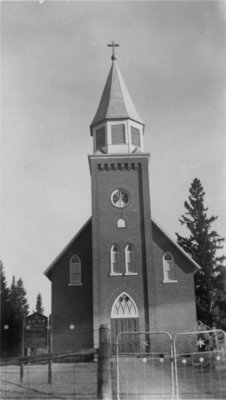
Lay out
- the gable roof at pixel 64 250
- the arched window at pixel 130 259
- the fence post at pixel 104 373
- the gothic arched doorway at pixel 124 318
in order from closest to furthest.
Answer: the fence post at pixel 104 373
the gothic arched doorway at pixel 124 318
the arched window at pixel 130 259
the gable roof at pixel 64 250

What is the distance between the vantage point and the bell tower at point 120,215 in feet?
94.5

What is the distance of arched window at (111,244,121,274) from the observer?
2955 cm

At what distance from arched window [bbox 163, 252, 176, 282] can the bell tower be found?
195 cm

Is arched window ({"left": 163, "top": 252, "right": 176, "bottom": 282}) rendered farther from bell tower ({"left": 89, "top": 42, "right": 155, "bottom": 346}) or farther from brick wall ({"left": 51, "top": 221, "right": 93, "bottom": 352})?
brick wall ({"left": 51, "top": 221, "right": 93, "bottom": 352})

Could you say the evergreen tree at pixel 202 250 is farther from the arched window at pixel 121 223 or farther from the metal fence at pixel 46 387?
the metal fence at pixel 46 387

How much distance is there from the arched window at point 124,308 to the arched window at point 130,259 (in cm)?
158

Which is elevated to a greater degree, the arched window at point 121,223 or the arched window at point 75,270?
the arched window at point 121,223

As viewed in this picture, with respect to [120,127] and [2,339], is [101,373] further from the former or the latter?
[2,339]

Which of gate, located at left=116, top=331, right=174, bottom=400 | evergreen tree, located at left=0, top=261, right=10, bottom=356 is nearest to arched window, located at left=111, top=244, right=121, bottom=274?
gate, located at left=116, top=331, right=174, bottom=400

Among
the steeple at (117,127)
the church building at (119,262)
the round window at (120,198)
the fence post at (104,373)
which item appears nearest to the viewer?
the fence post at (104,373)

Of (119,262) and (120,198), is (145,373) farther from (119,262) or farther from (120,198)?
(120,198)

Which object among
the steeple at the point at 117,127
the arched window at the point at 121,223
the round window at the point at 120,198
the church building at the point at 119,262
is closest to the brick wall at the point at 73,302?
the church building at the point at 119,262

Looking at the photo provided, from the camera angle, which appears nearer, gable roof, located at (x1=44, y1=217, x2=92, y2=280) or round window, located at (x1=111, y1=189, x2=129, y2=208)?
round window, located at (x1=111, y1=189, x2=129, y2=208)

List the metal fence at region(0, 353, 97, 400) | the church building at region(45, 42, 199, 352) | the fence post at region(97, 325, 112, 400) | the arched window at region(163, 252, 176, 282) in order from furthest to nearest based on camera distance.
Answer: the arched window at region(163, 252, 176, 282)
the church building at region(45, 42, 199, 352)
the metal fence at region(0, 353, 97, 400)
the fence post at region(97, 325, 112, 400)
